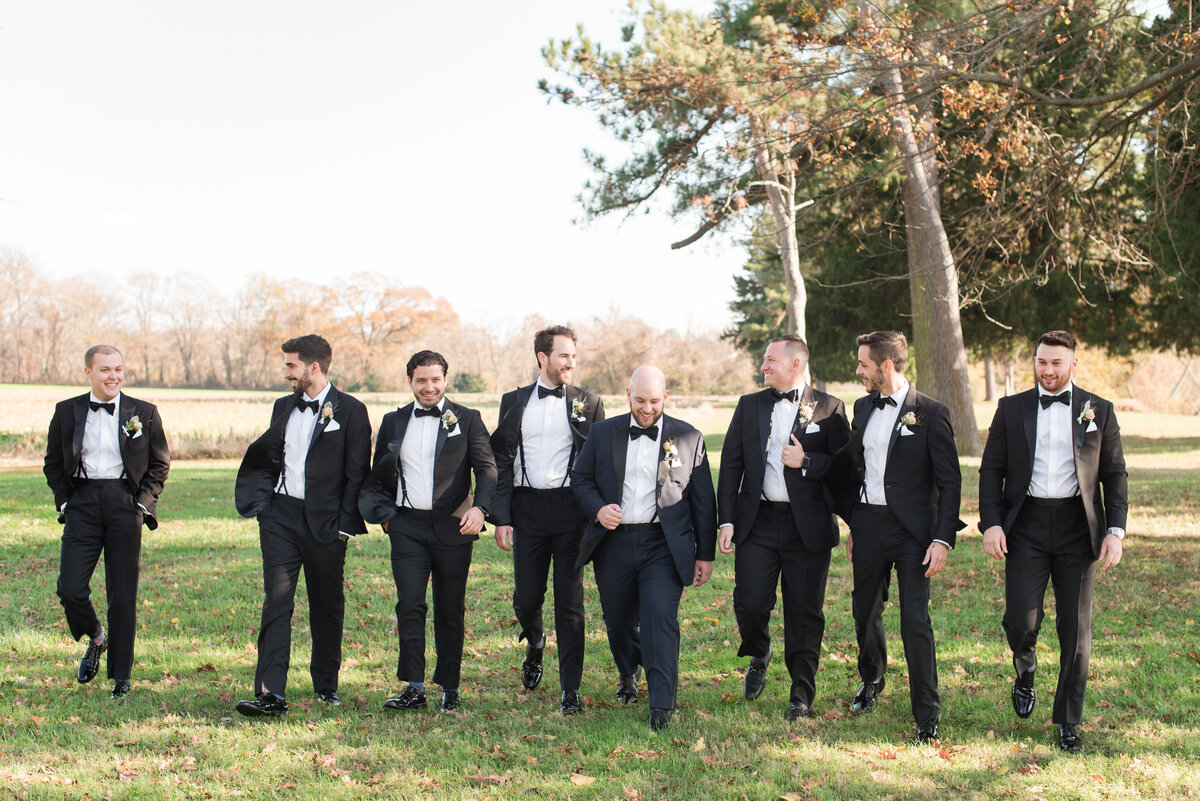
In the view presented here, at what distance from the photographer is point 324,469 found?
5.88 m

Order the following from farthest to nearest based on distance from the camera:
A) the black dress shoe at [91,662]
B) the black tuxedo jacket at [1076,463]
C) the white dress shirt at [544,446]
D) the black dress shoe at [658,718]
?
the black dress shoe at [91,662] → the white dress shirt at [544,446] → the black dress shoe at [658,718] → the black tuxedo jacket at [1076,463]

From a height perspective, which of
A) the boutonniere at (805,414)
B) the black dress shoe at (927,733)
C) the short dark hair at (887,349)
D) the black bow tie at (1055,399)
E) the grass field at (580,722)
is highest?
the short dark hair at (887,349)

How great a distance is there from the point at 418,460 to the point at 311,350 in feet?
3.02

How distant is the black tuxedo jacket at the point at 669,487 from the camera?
5.71 metres

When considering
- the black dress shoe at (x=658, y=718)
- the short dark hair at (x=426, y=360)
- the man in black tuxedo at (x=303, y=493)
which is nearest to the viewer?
the black dress shoe at (x=658, y=718)

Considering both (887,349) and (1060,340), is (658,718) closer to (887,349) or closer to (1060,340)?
(887,349)

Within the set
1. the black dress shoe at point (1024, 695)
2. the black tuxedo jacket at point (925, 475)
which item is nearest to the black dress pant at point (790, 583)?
the black tuxedo jacket at point (925, 475)

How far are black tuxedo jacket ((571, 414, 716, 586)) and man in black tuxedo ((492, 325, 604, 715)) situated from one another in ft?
1.17

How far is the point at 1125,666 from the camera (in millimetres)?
6742

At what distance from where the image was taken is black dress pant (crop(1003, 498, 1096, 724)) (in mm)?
5172

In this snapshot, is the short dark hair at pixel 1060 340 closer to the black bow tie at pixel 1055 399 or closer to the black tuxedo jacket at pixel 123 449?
the black bow tie at pixel 1055 399

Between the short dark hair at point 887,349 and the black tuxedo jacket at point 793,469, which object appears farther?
the black tuxedo jacket at point 793,469

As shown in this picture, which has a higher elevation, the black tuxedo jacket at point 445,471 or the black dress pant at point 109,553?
the black tuxedo jacket at point 445,471

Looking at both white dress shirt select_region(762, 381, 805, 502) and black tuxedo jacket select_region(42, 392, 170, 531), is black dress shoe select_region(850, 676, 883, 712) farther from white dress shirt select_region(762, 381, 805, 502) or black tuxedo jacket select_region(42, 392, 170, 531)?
black tuxedo jacket select_region(42, 392, 170, 531)
